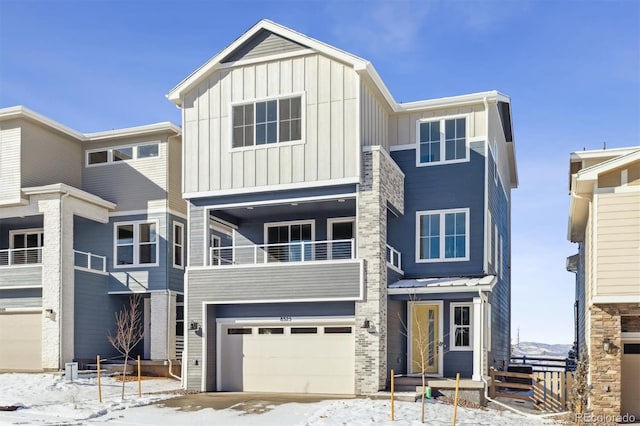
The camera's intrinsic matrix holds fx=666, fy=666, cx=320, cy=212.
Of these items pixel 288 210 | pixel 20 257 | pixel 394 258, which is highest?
pixel 288 210

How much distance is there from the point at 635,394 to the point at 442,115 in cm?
1039

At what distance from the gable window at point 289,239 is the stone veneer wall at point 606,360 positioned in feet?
31.3

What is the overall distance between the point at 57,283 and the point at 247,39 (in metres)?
11.3

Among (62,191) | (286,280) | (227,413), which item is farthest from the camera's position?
(62,191)

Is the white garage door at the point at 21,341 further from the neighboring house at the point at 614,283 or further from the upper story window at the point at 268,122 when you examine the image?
the neighboring house at the point at 614,283

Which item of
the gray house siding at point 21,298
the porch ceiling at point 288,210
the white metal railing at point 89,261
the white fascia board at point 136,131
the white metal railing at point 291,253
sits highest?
the white fascia board at point 136,131

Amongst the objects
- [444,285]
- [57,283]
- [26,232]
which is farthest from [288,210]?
[26,232]

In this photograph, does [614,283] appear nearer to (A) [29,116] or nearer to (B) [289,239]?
(B) [289,239]

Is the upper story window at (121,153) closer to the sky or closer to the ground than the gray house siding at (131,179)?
closer to the sky

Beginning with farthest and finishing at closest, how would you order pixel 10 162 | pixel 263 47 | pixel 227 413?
pixel 10 162 → pixel 263 47 → pixel 227 413

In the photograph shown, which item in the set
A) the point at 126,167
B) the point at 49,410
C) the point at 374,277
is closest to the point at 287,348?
the point at 374,277

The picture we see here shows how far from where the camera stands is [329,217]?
73.7ft

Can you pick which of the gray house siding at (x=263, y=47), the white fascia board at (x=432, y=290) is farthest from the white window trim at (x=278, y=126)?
the white fascia board at (x=432, y=290)

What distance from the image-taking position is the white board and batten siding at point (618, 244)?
1559 centimetres
